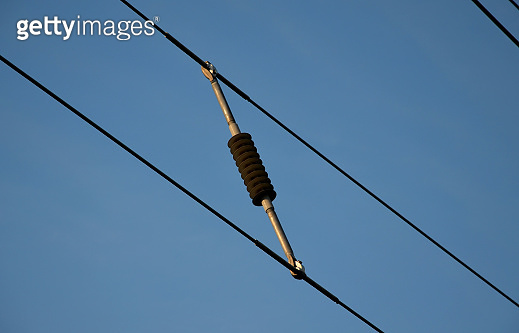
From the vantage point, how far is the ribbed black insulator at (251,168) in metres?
12.7

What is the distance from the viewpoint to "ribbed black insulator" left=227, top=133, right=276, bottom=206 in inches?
501

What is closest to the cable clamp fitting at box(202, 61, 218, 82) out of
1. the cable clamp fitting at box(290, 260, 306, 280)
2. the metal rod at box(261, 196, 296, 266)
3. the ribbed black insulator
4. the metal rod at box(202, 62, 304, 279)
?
the metal rod at box(202, 62, 304, 279)

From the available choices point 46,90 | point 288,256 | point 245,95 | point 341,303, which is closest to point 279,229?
point 288,256

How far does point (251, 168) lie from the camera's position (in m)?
12.9

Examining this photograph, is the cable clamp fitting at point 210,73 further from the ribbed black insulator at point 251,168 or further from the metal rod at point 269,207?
the ribbed black insulator at point 251,168

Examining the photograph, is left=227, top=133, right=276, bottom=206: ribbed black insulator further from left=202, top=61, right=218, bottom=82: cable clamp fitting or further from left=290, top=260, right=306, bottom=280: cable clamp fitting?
left=290, top=260, right=306, bottom=280: cable clamp fitting

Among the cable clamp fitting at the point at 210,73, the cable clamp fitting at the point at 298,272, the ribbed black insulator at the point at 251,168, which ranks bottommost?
the cable clamp fitting at the point at 298,272

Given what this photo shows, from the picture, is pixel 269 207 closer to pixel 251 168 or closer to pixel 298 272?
pixel 251 168

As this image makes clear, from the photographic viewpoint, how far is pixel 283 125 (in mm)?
13133

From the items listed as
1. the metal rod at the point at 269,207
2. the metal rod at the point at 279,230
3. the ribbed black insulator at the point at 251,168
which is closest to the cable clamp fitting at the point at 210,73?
the metal rod at the point at 269,207

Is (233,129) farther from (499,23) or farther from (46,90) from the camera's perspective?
A: (499,23)

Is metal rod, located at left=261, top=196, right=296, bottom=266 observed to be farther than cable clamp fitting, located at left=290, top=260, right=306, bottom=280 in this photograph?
Yes

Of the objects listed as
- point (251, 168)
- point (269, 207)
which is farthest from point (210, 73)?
point (269, 207)

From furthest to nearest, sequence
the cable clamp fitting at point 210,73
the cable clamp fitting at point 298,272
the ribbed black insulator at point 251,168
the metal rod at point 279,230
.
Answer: the cable clamp fitting at point 210,73 → the ribbed black insulator at point 251,168 → the metal rod at point 279,230 → the cable clamp fitting at point 298,272
